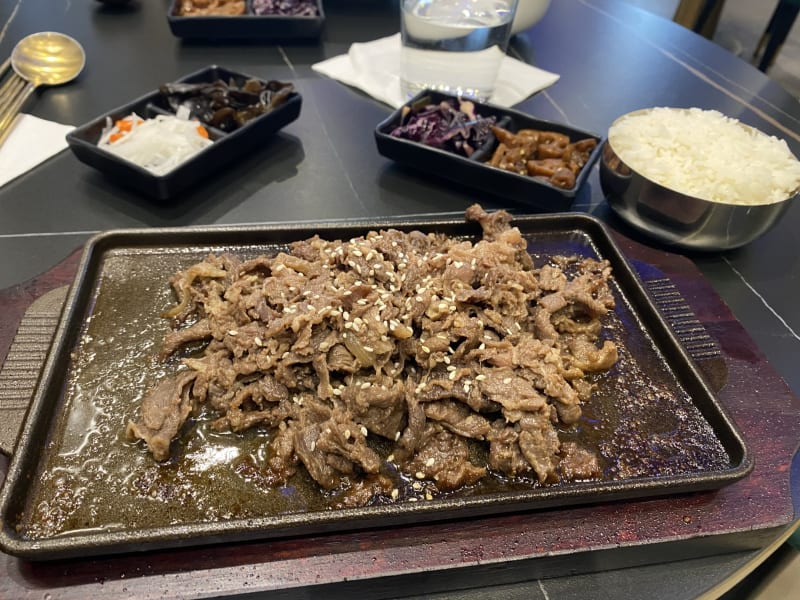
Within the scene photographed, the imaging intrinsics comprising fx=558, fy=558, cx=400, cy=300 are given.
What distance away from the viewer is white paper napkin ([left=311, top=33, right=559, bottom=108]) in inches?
182

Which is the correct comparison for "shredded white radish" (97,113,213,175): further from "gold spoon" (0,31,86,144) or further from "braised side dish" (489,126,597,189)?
"braised side dish" (489,126,597,189)

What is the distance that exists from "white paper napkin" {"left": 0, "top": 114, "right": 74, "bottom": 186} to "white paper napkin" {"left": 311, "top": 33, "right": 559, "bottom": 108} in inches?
84.4

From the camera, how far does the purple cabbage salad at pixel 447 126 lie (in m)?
3.62

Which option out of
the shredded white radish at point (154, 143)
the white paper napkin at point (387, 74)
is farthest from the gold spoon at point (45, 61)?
the white paper napkin at point (387, 74)

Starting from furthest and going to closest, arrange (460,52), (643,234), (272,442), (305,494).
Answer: (460,52), (643,234), (272,442), (305,494)

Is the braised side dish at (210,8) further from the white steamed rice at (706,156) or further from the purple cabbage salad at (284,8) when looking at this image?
the white steamed rice at (706,156)

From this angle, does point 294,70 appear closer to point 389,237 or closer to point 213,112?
point 213,112

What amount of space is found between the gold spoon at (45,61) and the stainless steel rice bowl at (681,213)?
4.08 meters

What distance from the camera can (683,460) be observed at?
2.12 m

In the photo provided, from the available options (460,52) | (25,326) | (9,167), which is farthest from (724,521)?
(9,167)

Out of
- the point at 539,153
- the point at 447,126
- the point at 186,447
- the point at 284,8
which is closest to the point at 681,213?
the point at 539,153

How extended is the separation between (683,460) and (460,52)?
3340mm

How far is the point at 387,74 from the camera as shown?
4758 mm

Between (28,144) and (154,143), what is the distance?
106 centimetres
